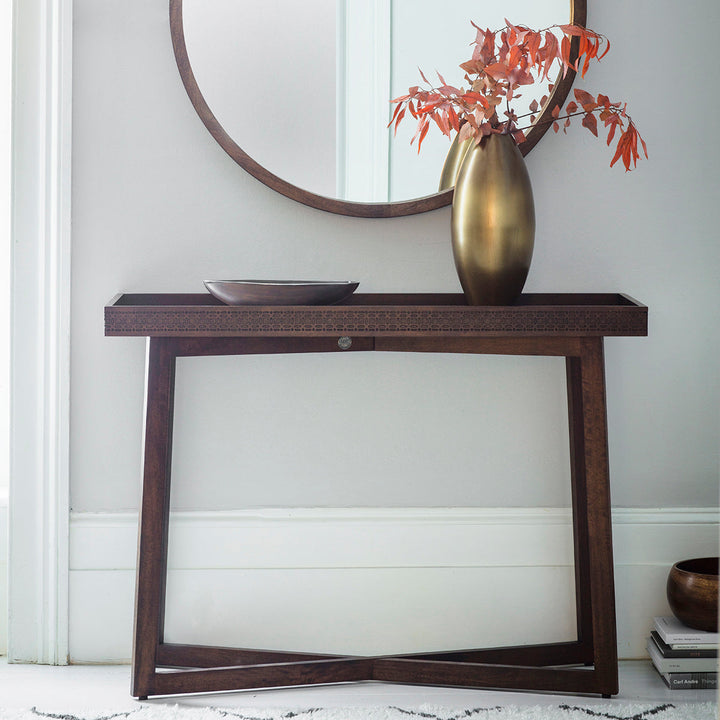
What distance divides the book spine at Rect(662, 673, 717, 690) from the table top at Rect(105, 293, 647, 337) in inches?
28.9

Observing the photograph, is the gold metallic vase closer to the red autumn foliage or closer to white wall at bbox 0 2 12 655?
the red autumn foliage

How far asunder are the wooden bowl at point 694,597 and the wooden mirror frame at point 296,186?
0.91 meters

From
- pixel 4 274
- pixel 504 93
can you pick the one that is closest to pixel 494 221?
pixel 504 93

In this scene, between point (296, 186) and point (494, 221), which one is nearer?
point (494, 221)

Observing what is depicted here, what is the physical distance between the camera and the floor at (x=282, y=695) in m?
1.56

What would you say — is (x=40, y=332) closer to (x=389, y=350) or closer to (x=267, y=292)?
(x=267, y=292)

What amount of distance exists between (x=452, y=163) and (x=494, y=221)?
0.30 meters

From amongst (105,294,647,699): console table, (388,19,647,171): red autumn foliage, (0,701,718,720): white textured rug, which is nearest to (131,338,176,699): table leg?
(105,294,647,699): console table

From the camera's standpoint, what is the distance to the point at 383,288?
177cm

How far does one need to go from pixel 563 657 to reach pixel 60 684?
3.40 feet

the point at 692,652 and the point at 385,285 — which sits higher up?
the point at 385,285

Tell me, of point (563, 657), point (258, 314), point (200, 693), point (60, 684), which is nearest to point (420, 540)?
point (563, 657)

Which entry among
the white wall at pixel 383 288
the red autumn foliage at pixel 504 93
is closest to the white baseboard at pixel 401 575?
the white wall at pixel 383 288

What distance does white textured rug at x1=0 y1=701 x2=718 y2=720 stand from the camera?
1492mm
